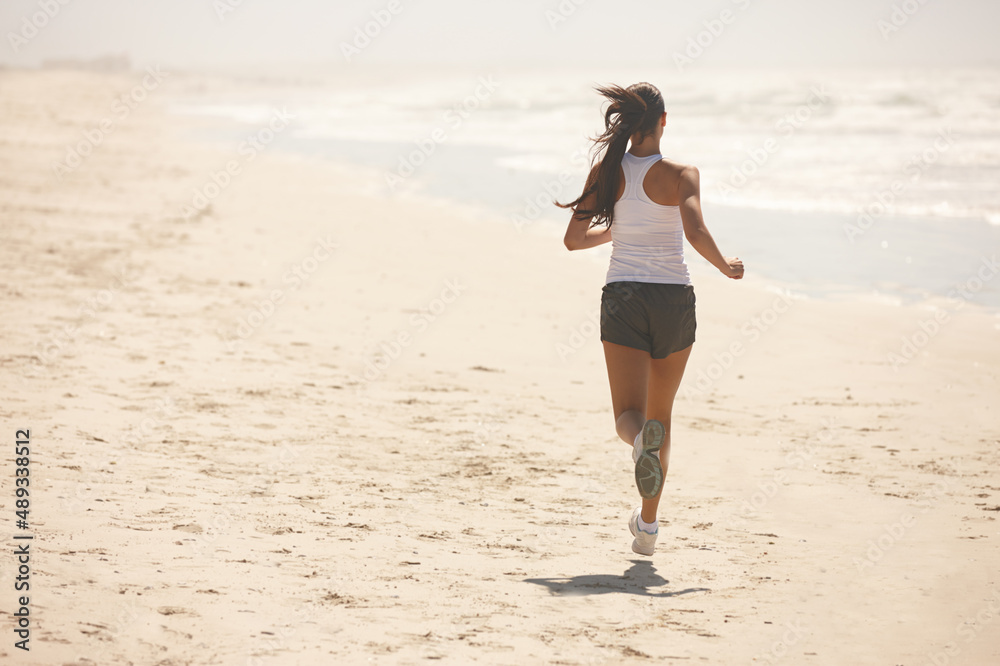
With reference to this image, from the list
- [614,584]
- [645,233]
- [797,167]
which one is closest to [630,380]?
[645,233]

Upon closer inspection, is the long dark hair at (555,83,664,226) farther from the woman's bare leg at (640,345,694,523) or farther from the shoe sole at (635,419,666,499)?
the shoe sole at (635,419,666,499)

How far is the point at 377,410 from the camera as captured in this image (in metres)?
5.79

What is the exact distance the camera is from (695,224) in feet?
11.4

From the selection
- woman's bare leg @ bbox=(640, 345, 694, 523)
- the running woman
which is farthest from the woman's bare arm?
woman's bare leg @ bbox=(640, 345, 694, 523)

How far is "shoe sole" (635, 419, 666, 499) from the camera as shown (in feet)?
11.5

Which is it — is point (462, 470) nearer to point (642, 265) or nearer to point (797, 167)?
point (642, 265)

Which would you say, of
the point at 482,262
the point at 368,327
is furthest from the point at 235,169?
the point at 368,327

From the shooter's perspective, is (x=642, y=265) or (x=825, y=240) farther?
(x=825, y=240)

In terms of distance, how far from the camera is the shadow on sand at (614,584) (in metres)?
3.48

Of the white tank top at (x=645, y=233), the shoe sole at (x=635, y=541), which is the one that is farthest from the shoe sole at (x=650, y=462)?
the white tank top at (x=645, y=233)

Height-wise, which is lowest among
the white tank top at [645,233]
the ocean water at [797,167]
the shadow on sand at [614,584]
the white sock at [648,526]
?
the shadow on sand at [614,584]

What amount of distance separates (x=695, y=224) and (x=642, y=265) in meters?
0.30

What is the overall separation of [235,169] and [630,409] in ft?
55.6

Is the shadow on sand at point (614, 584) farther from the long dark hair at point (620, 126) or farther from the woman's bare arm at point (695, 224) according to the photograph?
the long dark hair at point (620, 126)
